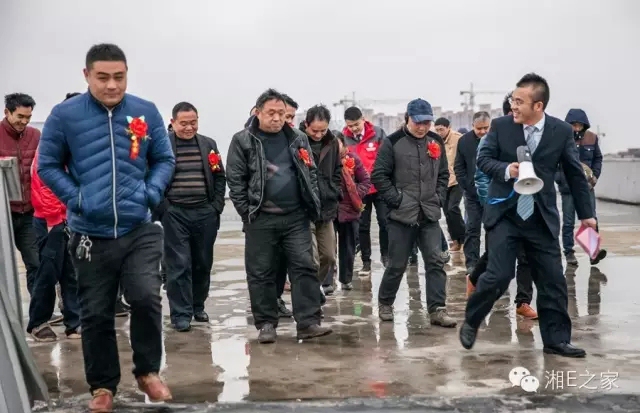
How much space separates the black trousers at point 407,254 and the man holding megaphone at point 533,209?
53.2 inches

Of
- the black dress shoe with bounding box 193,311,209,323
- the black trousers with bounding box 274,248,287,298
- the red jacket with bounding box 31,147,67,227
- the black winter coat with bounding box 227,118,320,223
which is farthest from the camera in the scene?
the black dress shoe with bounding box 193,311,209,323

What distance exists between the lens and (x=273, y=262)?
8000mm

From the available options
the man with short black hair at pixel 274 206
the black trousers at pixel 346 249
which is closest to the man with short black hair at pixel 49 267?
the man with short black hair at pixel 274 206

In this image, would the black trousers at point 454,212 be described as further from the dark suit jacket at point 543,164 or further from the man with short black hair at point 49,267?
the man with short black hair at point 49,267

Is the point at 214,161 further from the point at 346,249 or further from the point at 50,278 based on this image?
the point at 346,249

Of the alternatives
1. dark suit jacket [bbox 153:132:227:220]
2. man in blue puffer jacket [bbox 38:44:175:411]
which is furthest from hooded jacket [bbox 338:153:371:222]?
man in blue puffer jacket [bbox 38:44:175:411]

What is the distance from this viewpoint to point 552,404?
18.4 feet

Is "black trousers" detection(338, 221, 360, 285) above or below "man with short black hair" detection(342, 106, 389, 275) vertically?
below

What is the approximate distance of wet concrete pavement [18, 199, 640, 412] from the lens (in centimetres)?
585

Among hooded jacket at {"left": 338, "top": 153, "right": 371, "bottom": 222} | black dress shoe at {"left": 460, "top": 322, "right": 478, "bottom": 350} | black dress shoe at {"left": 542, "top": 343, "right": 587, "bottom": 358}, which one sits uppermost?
hooded jacket at {"left": 338, "top": 153, "right": 371, "bottom": 222}

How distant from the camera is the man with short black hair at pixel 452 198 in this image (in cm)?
1278

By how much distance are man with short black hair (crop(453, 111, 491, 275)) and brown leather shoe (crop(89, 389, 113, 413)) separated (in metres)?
5.70

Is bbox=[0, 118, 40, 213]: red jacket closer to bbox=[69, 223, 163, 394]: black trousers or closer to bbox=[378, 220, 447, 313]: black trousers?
bbox=[69, 223, 163, 394]: black trousers

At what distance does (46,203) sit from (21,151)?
23.9 inches
